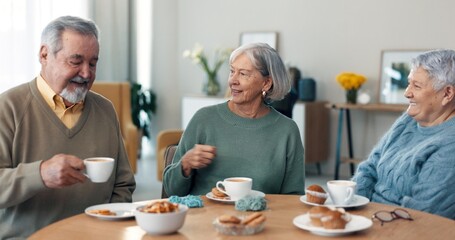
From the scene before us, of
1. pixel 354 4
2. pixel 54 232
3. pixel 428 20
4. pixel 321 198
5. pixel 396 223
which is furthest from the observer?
pixel 354 4

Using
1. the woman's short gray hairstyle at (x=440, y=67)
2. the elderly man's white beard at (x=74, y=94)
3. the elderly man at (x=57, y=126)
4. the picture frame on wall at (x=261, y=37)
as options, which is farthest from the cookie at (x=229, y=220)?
the picture frame on wall at (x=261, y=37)

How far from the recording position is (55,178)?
6.21ft

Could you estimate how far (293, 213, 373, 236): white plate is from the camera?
5.53ft

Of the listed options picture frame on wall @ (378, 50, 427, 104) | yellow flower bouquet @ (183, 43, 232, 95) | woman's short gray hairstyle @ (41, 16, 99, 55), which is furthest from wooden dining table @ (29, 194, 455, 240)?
yellow flower bouquet @ (183, 43, 232, 95)

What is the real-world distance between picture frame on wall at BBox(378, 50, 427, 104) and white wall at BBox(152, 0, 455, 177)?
0.08 metres

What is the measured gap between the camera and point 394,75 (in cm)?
641

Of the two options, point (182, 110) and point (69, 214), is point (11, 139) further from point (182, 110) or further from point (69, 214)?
point (182, 110)

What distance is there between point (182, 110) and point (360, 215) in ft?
19.8

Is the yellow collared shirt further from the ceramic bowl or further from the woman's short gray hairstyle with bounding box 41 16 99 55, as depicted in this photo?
the ceramic bowl

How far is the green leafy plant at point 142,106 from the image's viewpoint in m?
7.56

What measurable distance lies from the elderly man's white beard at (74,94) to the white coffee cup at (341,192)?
34.6 inches

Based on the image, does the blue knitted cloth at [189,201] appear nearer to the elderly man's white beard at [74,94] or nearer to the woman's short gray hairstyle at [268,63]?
the elderly man's white beard at [74,94]

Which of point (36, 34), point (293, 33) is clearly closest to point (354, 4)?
point (293, 33)

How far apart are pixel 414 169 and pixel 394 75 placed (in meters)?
4.07
